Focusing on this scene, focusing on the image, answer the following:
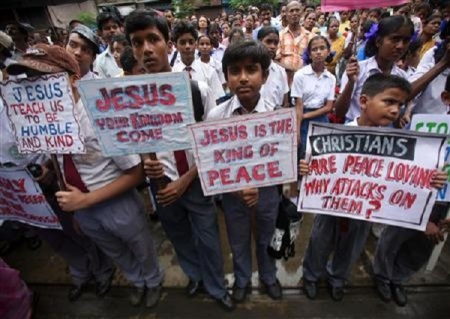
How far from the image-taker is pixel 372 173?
6.09ft

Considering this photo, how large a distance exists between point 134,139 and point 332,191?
133cm

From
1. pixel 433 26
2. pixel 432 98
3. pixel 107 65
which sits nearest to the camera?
pixel 432 98

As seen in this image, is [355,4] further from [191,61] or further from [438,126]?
[191,61]

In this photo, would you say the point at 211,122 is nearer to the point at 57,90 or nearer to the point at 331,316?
the point at 57,90

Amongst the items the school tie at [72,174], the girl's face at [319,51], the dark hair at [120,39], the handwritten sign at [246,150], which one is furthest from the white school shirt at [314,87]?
the school tie at [72,174]

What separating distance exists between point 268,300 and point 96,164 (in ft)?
6.05

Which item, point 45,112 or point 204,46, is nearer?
point 45,112

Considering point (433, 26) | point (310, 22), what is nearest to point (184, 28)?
point (433, 26)

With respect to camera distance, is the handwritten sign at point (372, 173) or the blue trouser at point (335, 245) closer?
the handwritten sign at point (372, 173)

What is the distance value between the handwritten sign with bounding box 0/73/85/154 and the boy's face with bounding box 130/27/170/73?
0.53 m

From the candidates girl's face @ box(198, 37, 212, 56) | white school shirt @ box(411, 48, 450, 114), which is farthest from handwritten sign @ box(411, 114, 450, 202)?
girl's face @ box(198, 37, 212, 56)

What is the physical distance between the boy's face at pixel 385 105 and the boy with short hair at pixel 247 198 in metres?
0.73

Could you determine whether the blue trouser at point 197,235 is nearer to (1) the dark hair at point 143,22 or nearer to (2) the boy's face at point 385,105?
(1) the dark hair at point 143,22

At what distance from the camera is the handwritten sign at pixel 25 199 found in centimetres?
219
